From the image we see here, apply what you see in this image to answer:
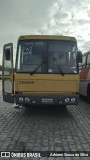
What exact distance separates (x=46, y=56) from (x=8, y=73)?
61.6 inches

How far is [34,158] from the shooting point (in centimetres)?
592

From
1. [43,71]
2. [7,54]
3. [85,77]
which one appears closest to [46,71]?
[43,71]

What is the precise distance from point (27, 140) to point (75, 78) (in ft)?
12.2

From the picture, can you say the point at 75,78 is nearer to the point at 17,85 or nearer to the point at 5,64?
the point at 17,85

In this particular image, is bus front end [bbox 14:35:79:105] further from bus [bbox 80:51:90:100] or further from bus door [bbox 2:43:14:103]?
bus [bbox 80:51:90:100]

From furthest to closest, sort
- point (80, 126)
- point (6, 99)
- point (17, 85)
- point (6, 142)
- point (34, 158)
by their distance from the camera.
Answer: point (6, 99) → point (17, 85) → point (80, 126) → point (6, 142) → point (34, 158)

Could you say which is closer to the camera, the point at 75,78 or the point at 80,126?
the point at 80,126

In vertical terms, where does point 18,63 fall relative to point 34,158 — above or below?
above

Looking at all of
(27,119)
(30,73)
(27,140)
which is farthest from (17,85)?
(27,140)

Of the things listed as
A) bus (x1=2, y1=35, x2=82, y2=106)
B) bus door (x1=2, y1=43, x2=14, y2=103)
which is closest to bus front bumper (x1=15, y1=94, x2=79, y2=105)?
bus (x1=2, y1=35, x2=82, y2=106)

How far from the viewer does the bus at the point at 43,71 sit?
10203 mm

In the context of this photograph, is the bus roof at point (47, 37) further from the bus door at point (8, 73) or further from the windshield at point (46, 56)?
the bus door at point (8, 73)

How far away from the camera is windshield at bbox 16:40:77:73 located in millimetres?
10461

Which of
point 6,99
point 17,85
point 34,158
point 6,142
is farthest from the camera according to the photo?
point 6,99
